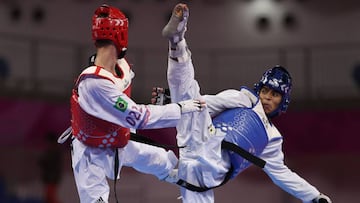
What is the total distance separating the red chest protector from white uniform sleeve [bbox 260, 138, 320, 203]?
1.13m

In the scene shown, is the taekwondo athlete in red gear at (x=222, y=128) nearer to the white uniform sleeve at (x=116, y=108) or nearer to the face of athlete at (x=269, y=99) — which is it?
the face of athlete at (x=269, y=99)

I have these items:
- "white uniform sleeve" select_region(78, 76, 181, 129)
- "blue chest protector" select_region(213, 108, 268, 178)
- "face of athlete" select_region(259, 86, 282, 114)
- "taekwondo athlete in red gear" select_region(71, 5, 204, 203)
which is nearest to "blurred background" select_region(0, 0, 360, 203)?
"face of athlete" select_region(259, 86, 282, 114)

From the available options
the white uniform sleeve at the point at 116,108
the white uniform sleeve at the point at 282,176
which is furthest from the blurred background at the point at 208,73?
the white uniform sleeve at the point at 116,108

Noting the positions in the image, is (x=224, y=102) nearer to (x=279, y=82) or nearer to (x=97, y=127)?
(x=279, y=82)

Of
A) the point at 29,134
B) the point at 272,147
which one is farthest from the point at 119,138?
the point at 29,134

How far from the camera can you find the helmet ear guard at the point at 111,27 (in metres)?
3.84

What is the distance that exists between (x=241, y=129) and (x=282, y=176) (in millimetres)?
494

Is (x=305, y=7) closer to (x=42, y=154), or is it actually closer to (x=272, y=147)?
(x=42, y=154)

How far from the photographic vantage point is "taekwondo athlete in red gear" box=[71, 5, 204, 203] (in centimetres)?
374

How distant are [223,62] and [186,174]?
601cm

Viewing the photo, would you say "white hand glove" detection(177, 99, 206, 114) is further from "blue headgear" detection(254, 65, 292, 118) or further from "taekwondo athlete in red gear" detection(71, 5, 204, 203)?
"blue headgear" detection(254, 65, 292, 118)

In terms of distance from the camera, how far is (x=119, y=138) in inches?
155

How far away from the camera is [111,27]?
3842 millimetres

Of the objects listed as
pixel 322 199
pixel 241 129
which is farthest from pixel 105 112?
pixel 322 199
